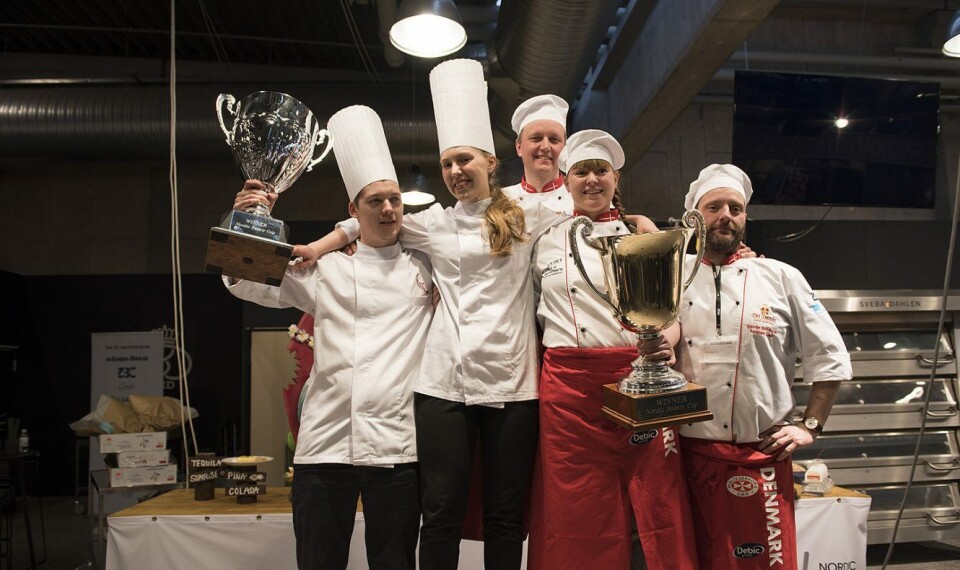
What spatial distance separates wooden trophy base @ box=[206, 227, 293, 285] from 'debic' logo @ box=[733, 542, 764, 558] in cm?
141

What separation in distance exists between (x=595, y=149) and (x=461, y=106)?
1.37ft

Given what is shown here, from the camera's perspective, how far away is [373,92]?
649 centimetres

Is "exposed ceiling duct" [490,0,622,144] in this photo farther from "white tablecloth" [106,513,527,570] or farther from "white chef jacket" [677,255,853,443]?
"white tablecloth" [106,513,527,570]

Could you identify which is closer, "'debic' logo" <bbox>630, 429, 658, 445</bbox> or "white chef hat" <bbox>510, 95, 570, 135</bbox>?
"'debic' logo" <bbox>630, 429, 658, 445</bbox>

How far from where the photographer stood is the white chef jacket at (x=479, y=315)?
1.85 m

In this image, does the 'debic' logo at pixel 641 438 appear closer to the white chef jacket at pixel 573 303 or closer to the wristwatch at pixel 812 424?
the white chef jacket at pixel 573 303

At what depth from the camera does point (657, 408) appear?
1620 mm

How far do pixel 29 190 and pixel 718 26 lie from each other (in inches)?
323

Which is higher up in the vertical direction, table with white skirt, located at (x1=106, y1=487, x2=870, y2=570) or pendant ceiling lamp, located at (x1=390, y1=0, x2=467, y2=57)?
pendant ceiling lamp, located at (x1=390, y1=0, x2=467, y2=57)

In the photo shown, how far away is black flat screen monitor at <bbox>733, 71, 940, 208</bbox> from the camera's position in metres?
5.16

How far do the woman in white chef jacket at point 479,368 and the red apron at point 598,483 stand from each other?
9cm

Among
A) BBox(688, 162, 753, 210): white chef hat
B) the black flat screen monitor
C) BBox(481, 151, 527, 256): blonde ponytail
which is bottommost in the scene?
BBox(481, 151, 527, 256): blonde ponytail

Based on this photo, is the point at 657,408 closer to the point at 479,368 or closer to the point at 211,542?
the point at 479,368

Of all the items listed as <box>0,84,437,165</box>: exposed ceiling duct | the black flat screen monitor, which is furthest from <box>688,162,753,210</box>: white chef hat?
<box>0,84,437,165</box>: exposed ceiling duct
